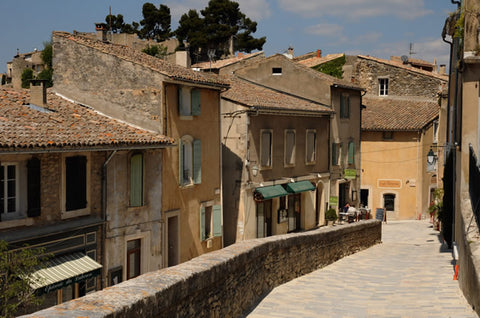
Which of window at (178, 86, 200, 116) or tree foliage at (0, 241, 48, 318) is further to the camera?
window at (178, 86, 200, 116)

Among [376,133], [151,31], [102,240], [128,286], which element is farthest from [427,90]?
[151,31]

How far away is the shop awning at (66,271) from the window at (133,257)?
2202 mm

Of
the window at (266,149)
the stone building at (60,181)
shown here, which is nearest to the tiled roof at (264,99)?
the window at (266,149)

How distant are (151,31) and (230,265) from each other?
74409 millimetres

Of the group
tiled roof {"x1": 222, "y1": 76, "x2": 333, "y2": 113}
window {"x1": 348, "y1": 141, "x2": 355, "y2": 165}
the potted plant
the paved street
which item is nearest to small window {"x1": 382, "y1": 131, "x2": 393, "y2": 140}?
window {"x1": 348, "y1": 141, "x2": 355, "y2": 165}

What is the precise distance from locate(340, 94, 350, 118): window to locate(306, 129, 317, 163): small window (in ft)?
12.1

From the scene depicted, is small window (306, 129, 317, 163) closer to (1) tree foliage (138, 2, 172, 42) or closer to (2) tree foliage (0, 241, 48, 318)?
(2) tree foliage (0, 241, 48, 318)

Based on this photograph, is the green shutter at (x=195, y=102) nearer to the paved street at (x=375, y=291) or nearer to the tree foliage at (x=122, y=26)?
the paved street at (x=375, y=291)

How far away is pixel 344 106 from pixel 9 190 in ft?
75.5

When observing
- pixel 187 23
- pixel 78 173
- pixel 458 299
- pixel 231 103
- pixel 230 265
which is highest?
pixel 187 23

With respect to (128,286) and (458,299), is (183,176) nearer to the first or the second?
(458,299)

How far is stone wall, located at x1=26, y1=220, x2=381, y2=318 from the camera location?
18.0ft

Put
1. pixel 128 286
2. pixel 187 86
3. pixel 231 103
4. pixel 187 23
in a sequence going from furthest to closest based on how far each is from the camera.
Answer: pixel 187 23 → pixel 231 103 → pixel 187 86 → pixel 128 286

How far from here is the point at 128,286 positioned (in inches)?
241
